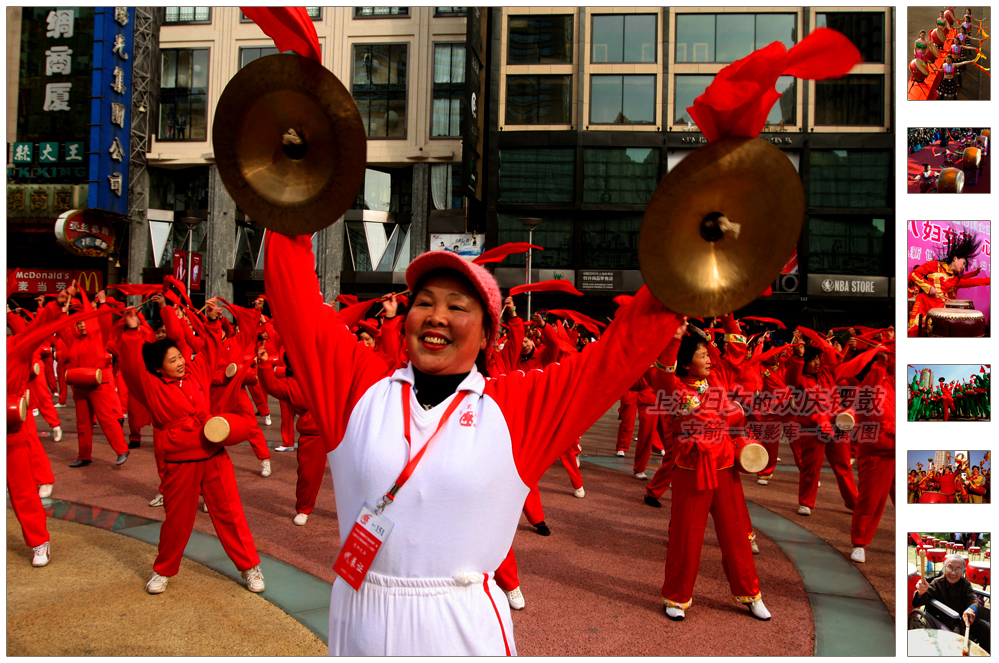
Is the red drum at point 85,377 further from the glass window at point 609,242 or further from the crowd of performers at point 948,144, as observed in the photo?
the glass window at point 609,242

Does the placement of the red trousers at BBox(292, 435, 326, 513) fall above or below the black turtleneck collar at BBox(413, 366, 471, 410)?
below

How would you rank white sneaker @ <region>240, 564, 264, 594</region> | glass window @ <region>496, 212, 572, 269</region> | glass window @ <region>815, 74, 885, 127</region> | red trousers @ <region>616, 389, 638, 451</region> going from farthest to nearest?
glass window @ <region>496, 212, 572, 269</region> → glass window @ <region>815, 74, 885, 127</region> → red trousers @ <region>616, 389, 638, 451</region> → white sneaker @ <region>240, 564, 264, 594</region>

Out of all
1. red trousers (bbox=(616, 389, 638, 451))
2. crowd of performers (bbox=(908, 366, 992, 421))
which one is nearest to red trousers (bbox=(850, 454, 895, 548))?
crowd of performers (bbox=(908, 366, 992, 421))

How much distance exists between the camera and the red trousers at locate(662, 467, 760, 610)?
4605mm

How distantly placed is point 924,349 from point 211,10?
30.5m

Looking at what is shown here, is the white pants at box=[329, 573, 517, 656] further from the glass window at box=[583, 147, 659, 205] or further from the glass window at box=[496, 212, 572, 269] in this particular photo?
the glass window at box=[583, 147, 659, 205]

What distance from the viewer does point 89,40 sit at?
25609 mm

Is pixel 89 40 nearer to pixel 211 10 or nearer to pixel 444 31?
pixel 211 10

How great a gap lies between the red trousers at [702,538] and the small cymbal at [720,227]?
3345mm

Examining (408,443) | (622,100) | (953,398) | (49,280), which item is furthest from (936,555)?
(49,280)

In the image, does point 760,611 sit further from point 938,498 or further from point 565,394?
point 565,394

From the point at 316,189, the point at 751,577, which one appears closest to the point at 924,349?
the point at 751,577

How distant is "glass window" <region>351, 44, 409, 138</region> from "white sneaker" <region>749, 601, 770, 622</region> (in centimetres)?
2430

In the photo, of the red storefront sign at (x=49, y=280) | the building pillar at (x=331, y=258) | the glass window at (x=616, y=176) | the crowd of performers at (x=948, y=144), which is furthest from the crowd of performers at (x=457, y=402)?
the red storefront sign at (x=49, y=280)
